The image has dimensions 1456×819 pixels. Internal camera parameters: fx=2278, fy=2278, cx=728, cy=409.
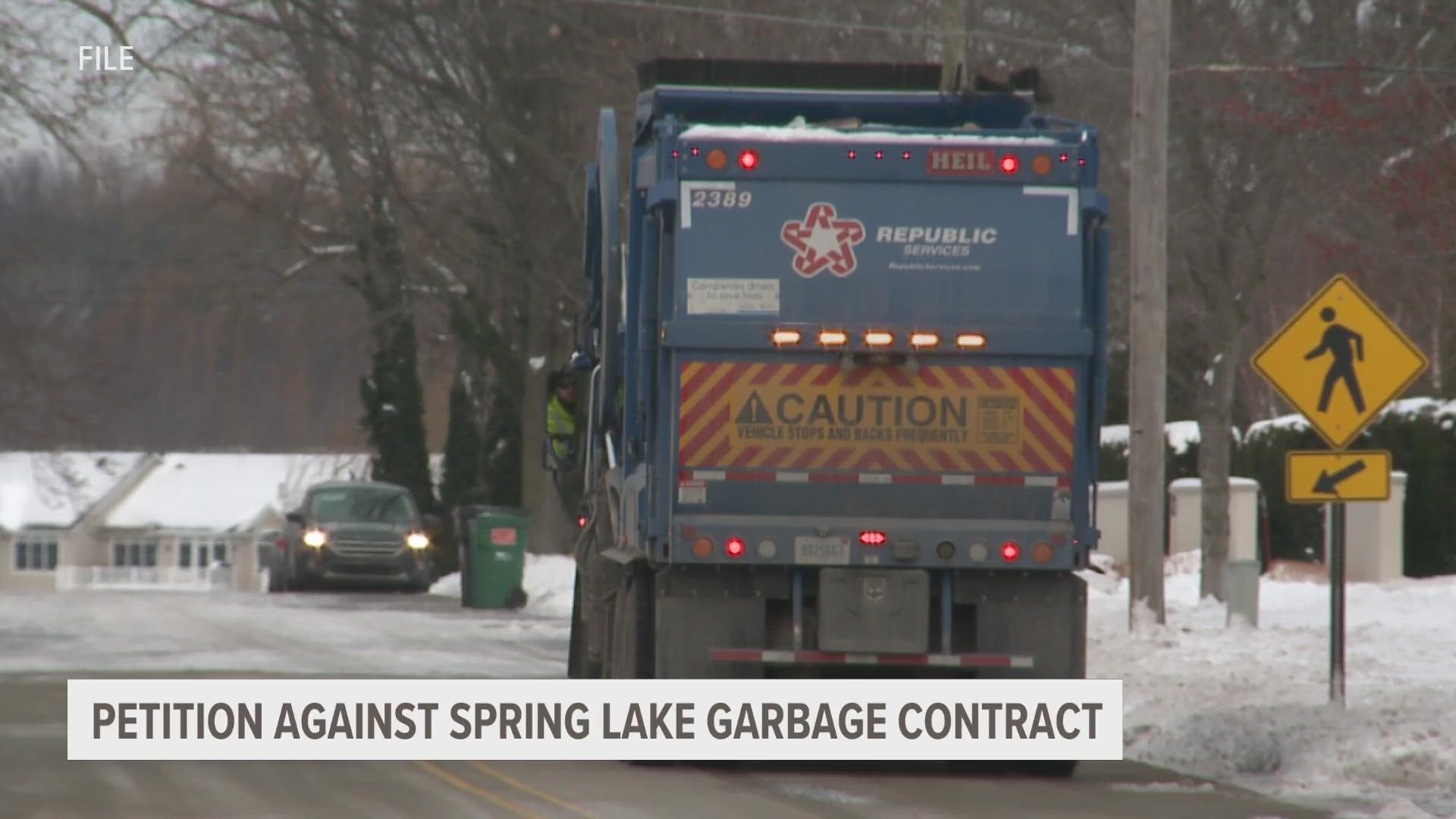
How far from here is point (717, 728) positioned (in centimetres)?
1279

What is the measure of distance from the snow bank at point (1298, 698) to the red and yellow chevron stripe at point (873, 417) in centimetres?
226

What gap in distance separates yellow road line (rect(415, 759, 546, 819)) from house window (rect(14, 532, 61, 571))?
89.5 metres

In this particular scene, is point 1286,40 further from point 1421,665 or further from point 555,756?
point 555,756

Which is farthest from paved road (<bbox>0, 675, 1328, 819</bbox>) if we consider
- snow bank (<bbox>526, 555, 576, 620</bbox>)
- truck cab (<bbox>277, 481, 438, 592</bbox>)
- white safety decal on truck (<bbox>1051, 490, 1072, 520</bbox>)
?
truck cab (<bbox>277, 481, 438, 592</bbox>)

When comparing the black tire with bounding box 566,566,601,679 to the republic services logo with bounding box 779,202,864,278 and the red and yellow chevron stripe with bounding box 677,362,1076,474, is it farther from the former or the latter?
the republic services logo with bounding box 779,202,864,278

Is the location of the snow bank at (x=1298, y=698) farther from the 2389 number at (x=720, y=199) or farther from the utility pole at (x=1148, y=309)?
the 2389 number at (x=720, y=199)

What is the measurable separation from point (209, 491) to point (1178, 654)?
285 ft

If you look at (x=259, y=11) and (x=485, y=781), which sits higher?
(x=259, y=11)

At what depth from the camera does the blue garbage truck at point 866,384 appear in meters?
12.4

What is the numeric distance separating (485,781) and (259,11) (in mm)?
26332

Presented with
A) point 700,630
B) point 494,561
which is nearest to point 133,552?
point 494,561

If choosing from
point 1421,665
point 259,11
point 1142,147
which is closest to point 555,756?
point 1421,665

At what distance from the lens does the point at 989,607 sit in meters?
12.7

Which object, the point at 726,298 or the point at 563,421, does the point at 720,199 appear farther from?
the point at 563,421
